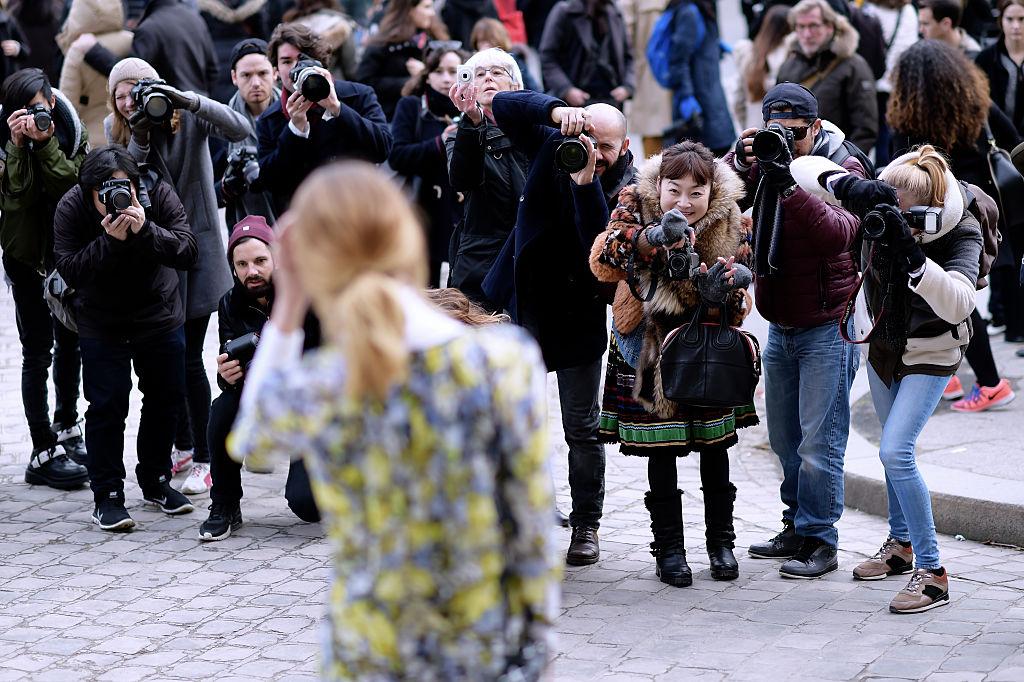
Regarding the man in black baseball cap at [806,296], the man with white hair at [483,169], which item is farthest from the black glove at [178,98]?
the man in black baseball cap at [806,296]

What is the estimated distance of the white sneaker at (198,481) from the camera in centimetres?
725

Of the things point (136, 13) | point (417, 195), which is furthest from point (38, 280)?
point (136, 13)

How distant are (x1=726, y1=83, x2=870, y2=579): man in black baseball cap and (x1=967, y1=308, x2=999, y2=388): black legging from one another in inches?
90.5

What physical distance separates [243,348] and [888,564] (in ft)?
9.49

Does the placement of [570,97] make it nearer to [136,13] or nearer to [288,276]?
[136,13]

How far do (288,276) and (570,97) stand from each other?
29.2 feet

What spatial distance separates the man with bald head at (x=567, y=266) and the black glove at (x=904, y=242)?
1.18 meters

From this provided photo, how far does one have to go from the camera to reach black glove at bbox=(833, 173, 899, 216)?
16.8 ft

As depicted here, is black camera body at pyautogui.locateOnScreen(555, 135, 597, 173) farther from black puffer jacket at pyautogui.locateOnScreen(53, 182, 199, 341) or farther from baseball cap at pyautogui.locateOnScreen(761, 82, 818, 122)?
black puffer jacket at pyautogui.locateOnScreen(53, 182, 199, 341)

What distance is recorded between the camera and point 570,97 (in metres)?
11.4

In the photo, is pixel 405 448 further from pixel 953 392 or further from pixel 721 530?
pixel 953 392

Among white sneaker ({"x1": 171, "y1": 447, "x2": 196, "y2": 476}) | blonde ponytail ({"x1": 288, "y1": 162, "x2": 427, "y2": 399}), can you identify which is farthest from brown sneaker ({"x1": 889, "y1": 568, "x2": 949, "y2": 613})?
white sneaker ({"x1": 171, "y1": 447, "x2": 196, "y2": 476})

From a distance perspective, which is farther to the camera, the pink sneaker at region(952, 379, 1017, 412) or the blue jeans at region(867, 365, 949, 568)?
the pink sneaker at region(952, 379, 1017, 412)

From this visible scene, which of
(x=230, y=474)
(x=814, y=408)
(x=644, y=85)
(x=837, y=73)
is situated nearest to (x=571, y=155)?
(x=814, y=408)
